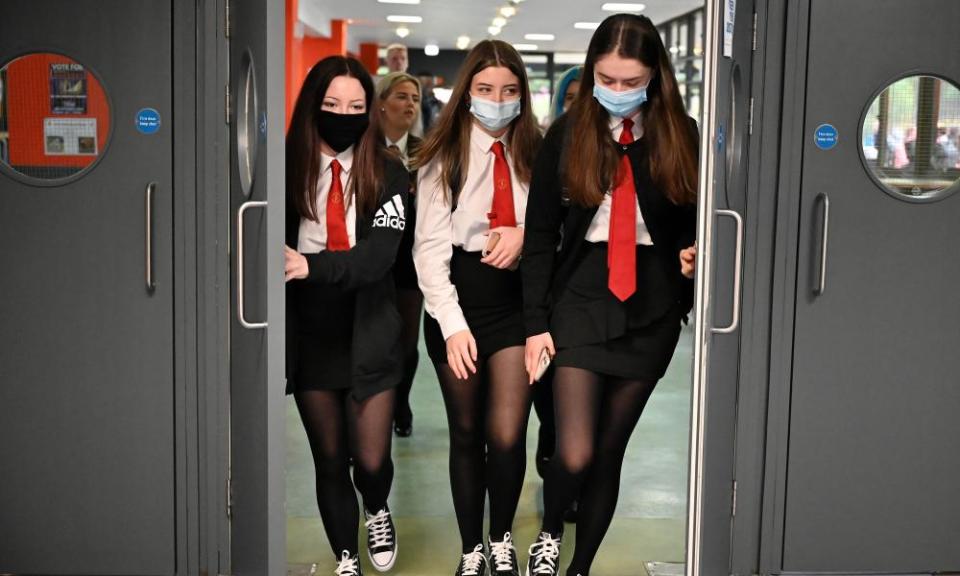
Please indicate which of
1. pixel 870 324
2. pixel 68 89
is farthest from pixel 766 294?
pixel 68 89

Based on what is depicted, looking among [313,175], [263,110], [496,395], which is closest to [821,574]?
[496,395]

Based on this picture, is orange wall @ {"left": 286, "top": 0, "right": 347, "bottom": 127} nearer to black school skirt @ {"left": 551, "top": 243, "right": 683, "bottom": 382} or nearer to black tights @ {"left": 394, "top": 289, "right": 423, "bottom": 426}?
black tights @ {"left": 394, "top": 289, "right": 423, "bottom": 426}

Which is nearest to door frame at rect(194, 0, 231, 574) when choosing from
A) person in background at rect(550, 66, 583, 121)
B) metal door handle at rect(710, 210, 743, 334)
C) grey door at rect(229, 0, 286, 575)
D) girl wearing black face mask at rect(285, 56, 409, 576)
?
grey door at rect(229, 0, 286, 575)

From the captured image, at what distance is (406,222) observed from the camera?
3.02 metres

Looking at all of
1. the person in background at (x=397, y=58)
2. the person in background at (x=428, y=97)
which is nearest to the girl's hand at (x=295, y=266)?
the person in background at (x=397, y=58)

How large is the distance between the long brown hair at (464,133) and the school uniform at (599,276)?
167mm

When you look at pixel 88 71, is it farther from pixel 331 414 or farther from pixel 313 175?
pixel 331 414

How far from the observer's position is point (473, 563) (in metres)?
3.01

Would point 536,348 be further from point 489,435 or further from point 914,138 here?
point 914,138

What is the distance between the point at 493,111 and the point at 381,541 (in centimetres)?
138

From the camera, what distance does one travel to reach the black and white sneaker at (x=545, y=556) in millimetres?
2930

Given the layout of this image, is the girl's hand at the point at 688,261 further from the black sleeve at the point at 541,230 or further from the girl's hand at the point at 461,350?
the girl's hand at the point at 461,350

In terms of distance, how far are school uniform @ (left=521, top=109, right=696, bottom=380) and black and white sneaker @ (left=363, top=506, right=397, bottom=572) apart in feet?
2.83

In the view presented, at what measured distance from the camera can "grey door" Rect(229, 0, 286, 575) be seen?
2.38m
